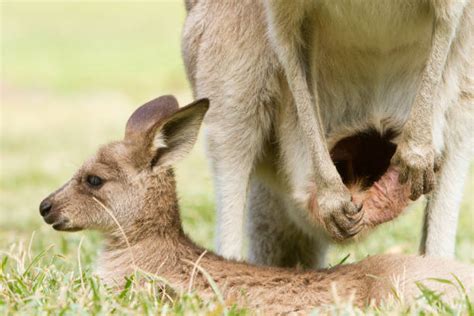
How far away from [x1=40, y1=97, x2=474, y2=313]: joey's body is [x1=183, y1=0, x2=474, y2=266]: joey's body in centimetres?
40

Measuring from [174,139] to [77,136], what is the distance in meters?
7.75

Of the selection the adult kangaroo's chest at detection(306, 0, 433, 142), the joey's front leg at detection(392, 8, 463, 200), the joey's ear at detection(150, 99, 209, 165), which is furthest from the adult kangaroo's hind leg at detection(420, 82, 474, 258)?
the joey's ear at detection(150, 99, 209, 165)

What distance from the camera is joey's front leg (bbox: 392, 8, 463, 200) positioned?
3.73 meters

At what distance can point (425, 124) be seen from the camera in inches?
148

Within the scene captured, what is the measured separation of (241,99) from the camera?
14.0 feet

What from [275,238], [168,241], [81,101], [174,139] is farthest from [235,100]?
[81,101]

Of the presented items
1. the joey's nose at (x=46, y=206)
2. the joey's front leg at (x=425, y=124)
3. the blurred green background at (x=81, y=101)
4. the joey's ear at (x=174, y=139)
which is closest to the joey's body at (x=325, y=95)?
the joey's front leg at (x=425, y=124)

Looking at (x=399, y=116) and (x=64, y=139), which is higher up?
(x=399, y=116)

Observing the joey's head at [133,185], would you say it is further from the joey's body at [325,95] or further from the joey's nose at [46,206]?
the joey's body at [325,95]

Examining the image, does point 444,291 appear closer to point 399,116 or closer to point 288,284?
point 288,284

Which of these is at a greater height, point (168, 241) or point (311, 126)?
point (311, 126)

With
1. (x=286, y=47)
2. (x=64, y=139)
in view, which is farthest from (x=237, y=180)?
(x=64, y=139)

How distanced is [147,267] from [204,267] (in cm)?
22

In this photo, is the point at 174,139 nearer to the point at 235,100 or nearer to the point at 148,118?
the point at 148,118
